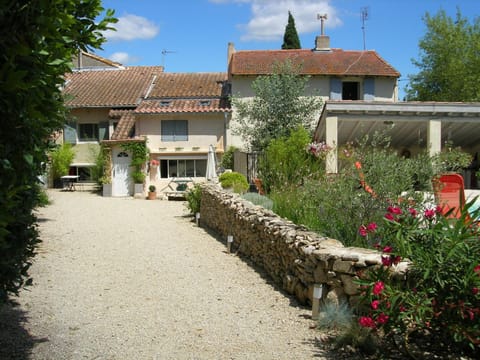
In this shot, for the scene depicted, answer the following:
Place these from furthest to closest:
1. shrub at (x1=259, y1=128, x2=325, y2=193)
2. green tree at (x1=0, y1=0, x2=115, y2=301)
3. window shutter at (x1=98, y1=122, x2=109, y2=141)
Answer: window shutter at (x1=98, y1=122, x2=109, y2=141) → shrub at (x1=259, y1=128, x2=325, y2=193) → green tree at (x1=0, y1=0, x2=115, y2=301)

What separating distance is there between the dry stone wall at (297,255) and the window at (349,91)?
1747 centimetres

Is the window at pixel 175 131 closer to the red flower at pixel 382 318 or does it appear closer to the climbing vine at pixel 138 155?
the climbing vine at pixel 138 155

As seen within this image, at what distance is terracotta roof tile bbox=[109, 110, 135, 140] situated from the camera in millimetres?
25734

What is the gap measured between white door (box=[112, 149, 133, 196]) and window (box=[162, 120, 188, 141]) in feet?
7.39

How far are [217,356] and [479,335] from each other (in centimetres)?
230

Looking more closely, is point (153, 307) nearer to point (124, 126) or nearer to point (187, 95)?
point (124, 126)

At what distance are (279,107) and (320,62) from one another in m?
5.77

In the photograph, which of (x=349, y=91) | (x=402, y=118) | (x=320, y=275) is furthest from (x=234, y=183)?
(x=349, y=91)

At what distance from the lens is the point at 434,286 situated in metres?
4.11

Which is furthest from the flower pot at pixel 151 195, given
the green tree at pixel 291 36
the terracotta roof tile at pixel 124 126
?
the green tree at pixel 291 36

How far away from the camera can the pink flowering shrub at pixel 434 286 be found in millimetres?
3914

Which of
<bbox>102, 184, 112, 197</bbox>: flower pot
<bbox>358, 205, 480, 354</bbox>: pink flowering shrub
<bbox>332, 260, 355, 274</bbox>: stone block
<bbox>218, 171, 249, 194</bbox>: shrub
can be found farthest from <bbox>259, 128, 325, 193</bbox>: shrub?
<bbox>102, 184, 112, 197</bbox>: flower pot

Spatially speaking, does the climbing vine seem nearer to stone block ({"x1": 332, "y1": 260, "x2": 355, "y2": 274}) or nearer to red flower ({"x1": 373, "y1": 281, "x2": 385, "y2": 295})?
stone block ({"x1": 332, "y1": 260, "x2": 355, "y2": 274})

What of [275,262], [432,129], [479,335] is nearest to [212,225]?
[275,262]
